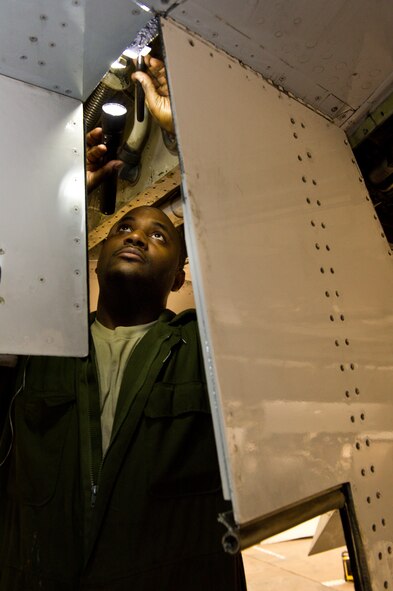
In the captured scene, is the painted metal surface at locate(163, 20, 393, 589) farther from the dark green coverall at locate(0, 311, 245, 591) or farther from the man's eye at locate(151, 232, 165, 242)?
the man's eye at locate(151, 232, 165, 242)

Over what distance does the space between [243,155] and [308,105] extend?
57 cm

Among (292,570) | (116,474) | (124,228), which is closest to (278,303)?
(116,474)

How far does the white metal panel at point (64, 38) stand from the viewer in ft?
3.70

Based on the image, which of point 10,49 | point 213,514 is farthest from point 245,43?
point 213,514

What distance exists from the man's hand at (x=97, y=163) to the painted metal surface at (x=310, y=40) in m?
1.04

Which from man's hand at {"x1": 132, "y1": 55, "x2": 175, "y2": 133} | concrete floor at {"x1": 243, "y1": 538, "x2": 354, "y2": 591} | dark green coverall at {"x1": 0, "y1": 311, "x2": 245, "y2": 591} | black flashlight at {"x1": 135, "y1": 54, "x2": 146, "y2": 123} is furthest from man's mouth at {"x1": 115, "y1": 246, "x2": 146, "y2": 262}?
concrete floor at {"x1": 243, "y1": 538, "x2": 354, "y2": 591}

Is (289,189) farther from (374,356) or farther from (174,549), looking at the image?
(174,549)

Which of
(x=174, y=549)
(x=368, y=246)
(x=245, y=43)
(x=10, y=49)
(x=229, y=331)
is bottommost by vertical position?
(x=174, y=549)

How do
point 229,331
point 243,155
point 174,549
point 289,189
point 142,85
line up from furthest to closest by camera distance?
point 142,85, point 174,549, point 289,189, point 243,155, point 229,331

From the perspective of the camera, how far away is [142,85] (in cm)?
192

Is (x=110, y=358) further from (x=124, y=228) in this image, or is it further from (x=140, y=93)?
(x=140, y=93)

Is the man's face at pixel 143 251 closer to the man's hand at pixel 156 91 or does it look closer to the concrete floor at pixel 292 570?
the man's hand at pixel 156 91

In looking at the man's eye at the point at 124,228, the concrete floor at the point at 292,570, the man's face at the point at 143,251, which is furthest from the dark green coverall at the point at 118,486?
the concrete floor at the point at 292,570

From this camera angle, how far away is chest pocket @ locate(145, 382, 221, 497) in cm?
141
